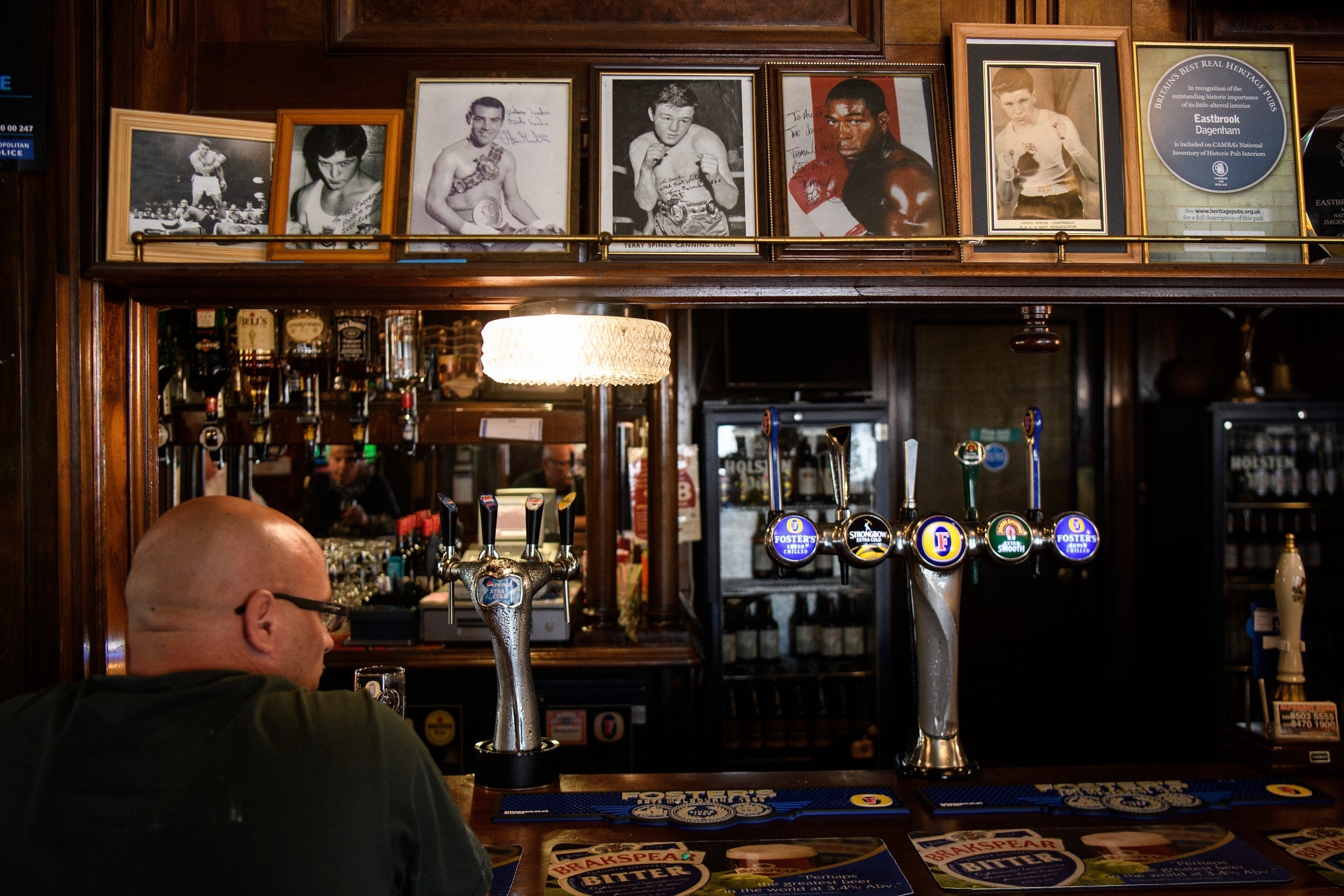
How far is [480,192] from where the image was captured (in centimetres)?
203

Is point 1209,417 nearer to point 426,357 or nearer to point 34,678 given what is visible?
point 426,357

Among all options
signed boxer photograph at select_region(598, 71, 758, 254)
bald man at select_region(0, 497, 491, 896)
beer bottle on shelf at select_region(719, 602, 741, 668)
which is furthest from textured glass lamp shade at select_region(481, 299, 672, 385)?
beer bottle on shelf at select_region(719, 602, 741, 668)

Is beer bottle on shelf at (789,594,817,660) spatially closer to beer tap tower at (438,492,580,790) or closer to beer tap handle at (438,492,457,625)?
beer tap tower at (438,492,580,790)

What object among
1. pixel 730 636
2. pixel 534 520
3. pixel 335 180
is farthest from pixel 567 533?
pixel 730 636

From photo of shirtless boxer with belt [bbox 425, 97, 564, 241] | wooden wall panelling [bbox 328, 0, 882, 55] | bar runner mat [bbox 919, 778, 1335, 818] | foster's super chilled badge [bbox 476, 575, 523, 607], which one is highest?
wooden wall panelling [bbox 328, 0, 882, 55]

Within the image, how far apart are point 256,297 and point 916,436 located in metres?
3.63

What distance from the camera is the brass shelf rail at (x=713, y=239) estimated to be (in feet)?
6.29

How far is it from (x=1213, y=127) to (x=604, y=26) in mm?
1246

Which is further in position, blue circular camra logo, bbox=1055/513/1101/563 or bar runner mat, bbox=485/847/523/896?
blue circular camra logo, bbox=1055/513/1101/563

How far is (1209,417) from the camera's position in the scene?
13.8 ft

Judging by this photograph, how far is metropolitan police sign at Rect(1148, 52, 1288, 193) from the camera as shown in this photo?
6.91 ft

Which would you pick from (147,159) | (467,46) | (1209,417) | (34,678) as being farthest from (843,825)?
(1209,417)

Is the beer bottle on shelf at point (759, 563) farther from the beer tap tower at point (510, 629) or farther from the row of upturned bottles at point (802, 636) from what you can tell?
the beer tap tower at point (510, 629)

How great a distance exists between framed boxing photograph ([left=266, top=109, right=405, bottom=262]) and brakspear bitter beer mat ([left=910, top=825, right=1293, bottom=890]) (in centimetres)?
151
